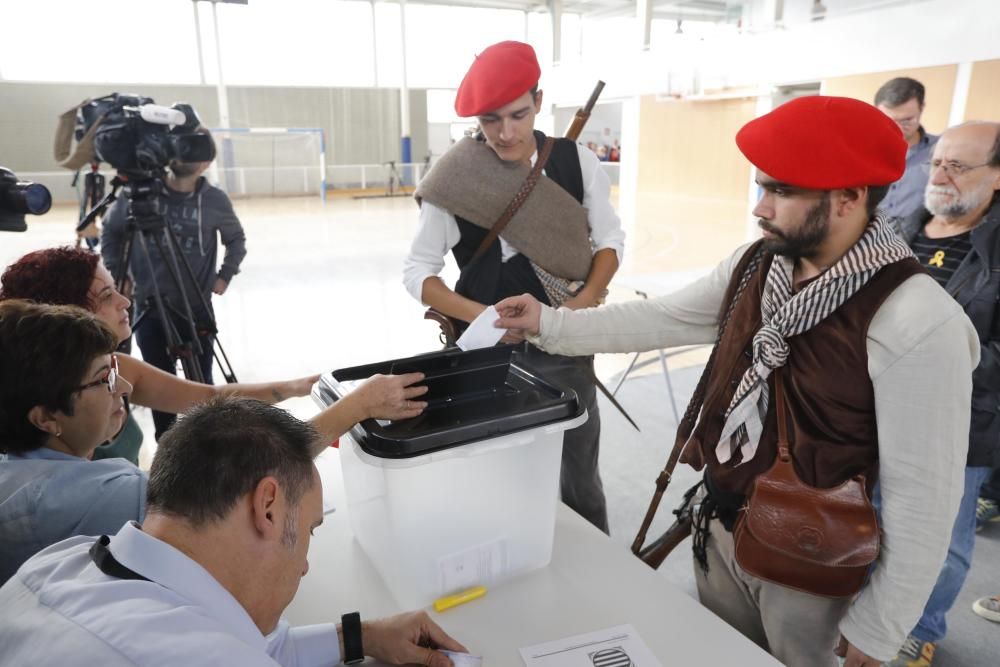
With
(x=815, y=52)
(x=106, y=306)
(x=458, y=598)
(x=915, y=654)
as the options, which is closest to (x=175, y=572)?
(x=458, y=598)

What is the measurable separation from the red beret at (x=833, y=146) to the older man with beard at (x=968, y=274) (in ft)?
3.16

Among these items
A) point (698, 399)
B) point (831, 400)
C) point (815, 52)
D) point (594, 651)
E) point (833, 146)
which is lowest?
point (594, 651)

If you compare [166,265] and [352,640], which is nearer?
[352,640]

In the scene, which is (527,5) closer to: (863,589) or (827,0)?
(827,0)

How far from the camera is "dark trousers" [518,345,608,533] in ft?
5.95

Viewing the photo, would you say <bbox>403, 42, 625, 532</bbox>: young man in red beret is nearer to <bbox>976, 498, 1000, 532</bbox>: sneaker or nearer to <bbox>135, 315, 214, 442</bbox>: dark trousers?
<bbox>135, 315, 214, 442</bbox>: dark trousers

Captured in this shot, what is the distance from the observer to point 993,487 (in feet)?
8.41

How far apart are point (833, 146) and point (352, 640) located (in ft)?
3.44

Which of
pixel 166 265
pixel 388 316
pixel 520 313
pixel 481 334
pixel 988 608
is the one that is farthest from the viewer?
pixel 388 316

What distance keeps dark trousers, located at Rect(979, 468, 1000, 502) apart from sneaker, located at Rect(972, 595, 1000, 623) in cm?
67

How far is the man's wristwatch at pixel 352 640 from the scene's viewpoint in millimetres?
920

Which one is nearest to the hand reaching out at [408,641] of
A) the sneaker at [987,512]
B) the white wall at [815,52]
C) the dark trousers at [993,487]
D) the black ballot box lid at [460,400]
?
the black ballot box lid at [460,400]

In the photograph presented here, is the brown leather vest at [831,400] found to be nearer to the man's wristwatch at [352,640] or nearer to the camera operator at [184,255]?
the man's wristwatch at [352,640]

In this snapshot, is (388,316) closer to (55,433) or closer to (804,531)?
(55,433)
